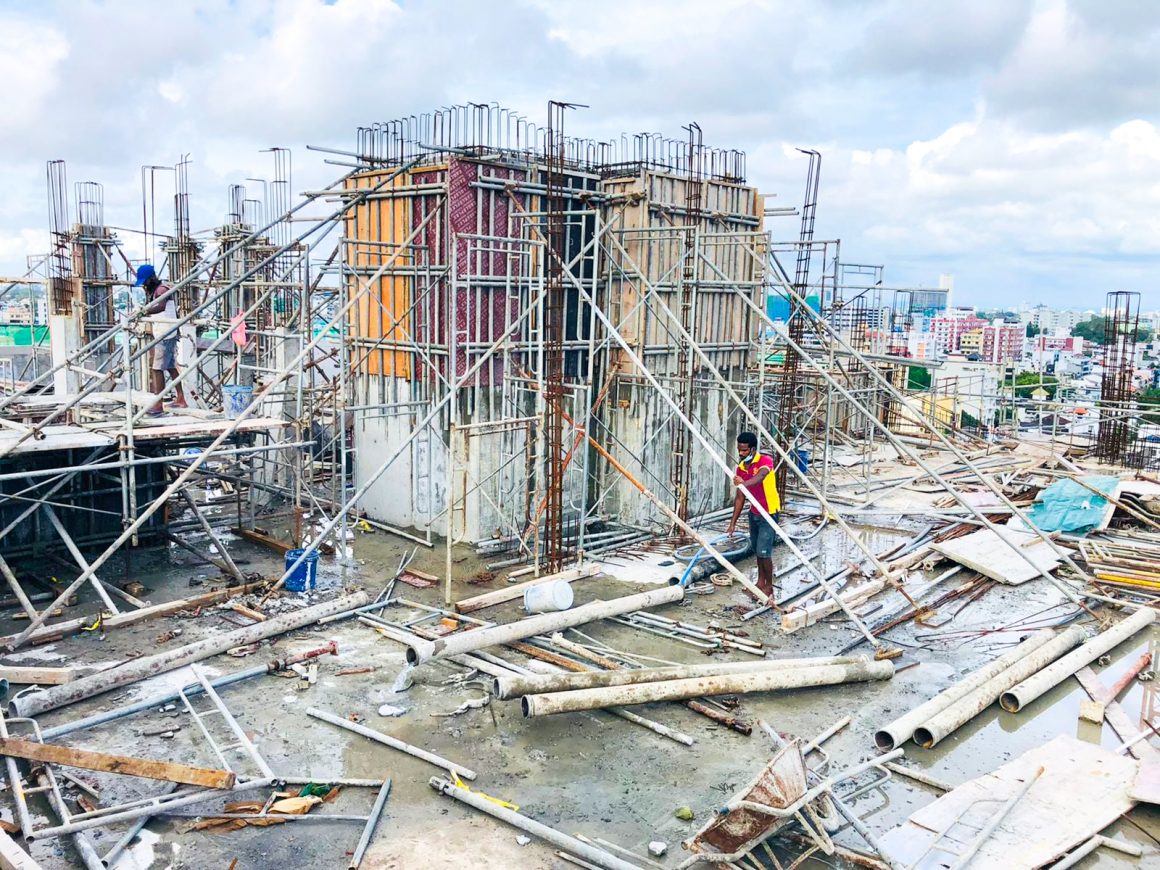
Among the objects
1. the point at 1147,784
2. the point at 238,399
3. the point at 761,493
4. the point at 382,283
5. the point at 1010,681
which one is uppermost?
the point at 382,283

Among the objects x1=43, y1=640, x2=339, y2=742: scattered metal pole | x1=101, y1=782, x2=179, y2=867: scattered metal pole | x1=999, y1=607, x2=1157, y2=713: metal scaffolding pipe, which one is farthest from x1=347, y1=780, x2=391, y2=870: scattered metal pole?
x1=999, y1=607, x2=1157, y2=713: metal scaffolding pipe

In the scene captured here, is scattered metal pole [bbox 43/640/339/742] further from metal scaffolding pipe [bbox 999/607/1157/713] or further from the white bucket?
metal scaffolding pipe [bbox 999/607/1157/713]

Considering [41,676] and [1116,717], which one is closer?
[41,676]

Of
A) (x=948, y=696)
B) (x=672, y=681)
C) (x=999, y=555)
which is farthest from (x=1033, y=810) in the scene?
(x=999, y=555)

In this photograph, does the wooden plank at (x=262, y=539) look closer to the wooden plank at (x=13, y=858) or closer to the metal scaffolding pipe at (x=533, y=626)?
the metal scaffolding pipe at (x=533, y=626)

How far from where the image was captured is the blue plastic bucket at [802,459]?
19031 mm

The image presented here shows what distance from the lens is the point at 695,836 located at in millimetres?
6766

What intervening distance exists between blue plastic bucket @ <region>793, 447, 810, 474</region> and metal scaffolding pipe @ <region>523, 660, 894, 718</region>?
9.00 metres

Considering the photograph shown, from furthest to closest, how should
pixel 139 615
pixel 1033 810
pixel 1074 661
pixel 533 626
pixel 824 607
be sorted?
pixel 824 607 → pixel 139 615 → pixel 533 626 → pixel 1074 661 → pixel 1033 810

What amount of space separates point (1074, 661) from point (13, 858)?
1078 cm

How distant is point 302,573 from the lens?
12.4 m

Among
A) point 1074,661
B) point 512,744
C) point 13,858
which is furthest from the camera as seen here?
point 1074,661

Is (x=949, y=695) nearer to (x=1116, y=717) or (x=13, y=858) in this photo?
(x=1116, y=717)

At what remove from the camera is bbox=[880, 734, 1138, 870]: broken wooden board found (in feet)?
22.2
